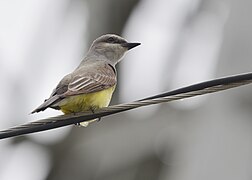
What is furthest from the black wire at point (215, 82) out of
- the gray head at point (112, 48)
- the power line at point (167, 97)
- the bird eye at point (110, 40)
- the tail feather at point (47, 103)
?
the bird eye at point (110, 40)

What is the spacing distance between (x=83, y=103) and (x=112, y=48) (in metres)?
1.57

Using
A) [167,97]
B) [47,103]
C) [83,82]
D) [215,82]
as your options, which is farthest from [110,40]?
[215,82]

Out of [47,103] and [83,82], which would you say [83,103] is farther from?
[47,103]

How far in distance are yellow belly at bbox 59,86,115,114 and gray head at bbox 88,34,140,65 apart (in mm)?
1219

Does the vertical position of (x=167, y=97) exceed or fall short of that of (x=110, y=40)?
it falls short

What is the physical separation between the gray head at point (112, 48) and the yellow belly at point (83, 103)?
4.00 ft

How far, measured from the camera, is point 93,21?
11492mm

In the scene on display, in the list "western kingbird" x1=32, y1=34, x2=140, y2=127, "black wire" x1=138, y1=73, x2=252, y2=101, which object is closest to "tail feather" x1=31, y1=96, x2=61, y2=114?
"western kingbird" x1=32, y1=34, x2=140, y2=127

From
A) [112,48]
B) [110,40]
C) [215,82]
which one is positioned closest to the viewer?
[215,82]

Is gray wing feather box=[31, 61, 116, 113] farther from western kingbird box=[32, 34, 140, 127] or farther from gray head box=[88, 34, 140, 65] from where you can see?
gray head box=[88, 34, 140, 65]

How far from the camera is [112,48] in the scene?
21.7 feet

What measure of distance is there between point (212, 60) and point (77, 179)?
2.79 meters

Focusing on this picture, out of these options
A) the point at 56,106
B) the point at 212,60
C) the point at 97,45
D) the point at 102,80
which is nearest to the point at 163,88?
the point at 212,60

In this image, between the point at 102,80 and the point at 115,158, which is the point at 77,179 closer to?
the point at 115,158
